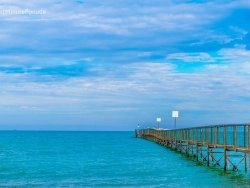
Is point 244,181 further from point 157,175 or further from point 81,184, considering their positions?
point 81,184

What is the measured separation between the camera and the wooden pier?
28734mm

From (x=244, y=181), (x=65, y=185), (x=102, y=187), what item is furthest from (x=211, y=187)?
(x=65, y=185)

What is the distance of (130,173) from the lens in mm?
29391

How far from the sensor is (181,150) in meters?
46.7

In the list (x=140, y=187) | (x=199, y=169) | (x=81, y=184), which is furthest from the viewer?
(x=199, y=169)

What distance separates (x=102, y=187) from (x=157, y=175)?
5.43 metres

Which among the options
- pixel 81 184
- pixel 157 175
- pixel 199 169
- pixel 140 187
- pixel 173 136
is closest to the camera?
pixel 140 187

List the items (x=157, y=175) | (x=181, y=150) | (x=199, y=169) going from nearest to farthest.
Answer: (x=157, y=175) < (x=199, y=169) < (x=181, y=150)

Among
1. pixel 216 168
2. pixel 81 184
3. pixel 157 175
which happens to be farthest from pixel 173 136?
pixel 81 184

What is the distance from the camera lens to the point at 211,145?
32.5m

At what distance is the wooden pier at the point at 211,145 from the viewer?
28734 mm

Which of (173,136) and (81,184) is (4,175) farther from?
(173,136)

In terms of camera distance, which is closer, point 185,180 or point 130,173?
point 185,180

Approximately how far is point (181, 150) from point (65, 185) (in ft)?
78.0
